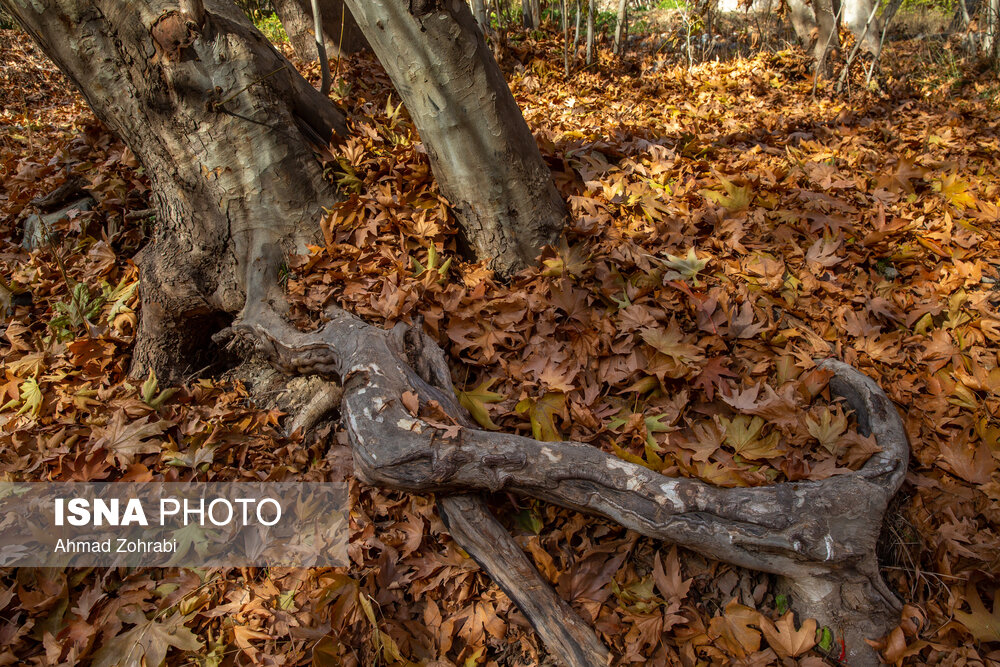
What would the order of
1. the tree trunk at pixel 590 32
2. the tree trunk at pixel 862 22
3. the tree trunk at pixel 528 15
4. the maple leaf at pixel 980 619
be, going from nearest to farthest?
the maple leaf at pixel 980 619 → the tree trunk at pixel 590 32 → the tree trunk at pixel 862 22 → the tree trunk at pixel 528 15

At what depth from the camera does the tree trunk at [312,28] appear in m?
5.64

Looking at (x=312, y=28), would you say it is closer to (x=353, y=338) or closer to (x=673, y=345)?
(x=353, y=338)

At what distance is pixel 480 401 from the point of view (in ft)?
7.58

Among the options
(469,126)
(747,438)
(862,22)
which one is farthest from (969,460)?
(862,22)

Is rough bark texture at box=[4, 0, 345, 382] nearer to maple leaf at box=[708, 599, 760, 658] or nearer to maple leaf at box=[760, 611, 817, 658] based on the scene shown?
maple leaf at box=[708, 599, 760, 658]

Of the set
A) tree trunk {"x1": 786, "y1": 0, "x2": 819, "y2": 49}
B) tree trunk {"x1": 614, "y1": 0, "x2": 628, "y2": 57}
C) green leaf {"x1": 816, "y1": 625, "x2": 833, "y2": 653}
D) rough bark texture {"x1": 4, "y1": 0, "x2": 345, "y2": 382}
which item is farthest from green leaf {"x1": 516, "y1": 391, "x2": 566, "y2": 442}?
tree trunk {"x1": 786, "y1": 0, "x2": 819, "y2": 49}

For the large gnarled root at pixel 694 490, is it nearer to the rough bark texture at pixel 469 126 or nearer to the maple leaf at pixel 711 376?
the maple leaf at pixel 711 376

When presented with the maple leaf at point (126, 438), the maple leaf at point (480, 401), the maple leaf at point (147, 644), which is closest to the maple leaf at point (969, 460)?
the maple leaf at point (480, 401)

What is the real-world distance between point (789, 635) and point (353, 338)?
78.3 inches

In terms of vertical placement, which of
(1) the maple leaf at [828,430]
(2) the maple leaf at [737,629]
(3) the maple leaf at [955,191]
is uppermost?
(3) the maple leaf at [955,191]

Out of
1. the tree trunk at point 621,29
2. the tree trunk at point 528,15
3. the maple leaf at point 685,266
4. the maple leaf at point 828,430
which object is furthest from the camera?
the tree trunk at point 528,15

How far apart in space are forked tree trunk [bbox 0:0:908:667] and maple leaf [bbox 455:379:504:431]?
0.10 m

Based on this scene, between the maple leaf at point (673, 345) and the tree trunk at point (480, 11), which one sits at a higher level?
the tree trunk at point (480, 11)

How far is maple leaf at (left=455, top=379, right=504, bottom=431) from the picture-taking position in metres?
2.25
